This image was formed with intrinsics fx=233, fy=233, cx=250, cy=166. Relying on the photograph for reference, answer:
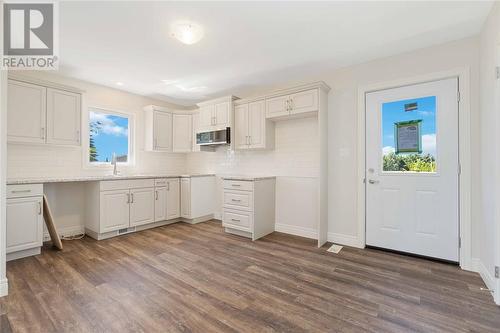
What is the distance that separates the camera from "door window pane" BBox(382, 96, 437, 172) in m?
2.78

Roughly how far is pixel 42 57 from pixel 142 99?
1757 mm

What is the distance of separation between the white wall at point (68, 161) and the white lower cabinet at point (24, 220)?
632 millimetres

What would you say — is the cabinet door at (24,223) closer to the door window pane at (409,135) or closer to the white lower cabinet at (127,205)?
the white lower cabinet at (127,205)

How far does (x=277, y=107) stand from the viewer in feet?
12.2

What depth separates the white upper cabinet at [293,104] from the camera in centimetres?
338

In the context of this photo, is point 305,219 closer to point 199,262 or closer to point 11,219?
point 199,262

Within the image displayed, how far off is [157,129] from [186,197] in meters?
1.50

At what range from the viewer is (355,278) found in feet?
7.76

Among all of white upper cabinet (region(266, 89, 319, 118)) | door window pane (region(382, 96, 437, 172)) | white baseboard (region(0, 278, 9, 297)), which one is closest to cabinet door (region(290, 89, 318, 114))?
white upper cabinet (region(266, 89, 319, 118))

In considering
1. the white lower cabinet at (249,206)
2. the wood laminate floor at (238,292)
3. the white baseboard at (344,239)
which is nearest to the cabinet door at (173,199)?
the white lower cabinet at (249,206)

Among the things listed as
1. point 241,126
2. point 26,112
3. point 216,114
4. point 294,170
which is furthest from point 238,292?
point 26,112

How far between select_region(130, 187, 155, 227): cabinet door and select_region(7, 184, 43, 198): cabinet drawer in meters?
1.18

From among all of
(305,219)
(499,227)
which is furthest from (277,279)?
(499,227)

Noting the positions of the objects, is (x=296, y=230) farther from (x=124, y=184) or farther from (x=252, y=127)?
(x=124, y=184)
